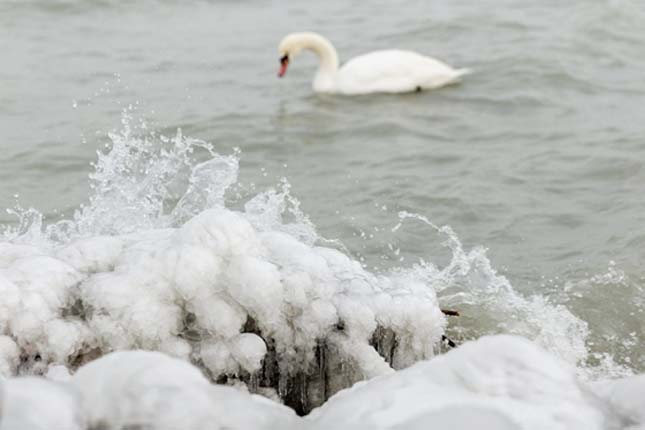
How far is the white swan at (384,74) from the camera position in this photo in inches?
409

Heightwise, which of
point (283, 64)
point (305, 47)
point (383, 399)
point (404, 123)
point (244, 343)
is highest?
point (383, 399)

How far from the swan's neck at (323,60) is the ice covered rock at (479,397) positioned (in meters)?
7.96

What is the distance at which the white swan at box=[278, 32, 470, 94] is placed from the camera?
10.4m

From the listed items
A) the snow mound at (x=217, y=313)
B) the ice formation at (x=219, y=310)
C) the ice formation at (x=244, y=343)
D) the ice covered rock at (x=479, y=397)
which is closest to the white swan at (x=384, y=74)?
the ice formation at (x=244, y=343)

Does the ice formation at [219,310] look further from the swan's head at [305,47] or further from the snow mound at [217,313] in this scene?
the swan's head at [305,47]

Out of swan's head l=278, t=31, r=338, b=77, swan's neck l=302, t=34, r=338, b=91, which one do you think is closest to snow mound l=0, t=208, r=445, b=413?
swan's neck l=302, t=34, r=338, b=91

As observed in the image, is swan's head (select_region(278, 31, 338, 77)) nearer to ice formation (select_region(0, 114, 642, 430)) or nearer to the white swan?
the white swan

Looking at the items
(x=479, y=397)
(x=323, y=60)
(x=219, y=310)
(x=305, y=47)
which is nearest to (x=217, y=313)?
(x=219, y=310)

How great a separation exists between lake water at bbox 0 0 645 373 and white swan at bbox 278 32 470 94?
0.12 m

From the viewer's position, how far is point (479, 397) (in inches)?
99.2

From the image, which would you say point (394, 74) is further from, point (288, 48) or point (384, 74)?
point (288, 48)

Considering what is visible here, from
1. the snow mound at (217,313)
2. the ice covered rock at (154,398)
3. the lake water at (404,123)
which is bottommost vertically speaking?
the lake water at (404,123)

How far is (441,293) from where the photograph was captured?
5.54m

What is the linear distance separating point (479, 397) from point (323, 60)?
8559 millimetres
